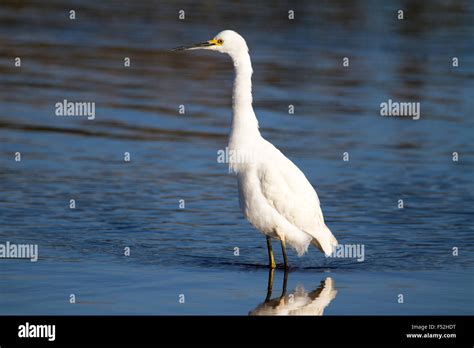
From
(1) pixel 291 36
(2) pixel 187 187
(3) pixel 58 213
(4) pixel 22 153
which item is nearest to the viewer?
(3) pixel 58 213

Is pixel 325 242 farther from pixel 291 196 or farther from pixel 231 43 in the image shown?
pixel 231 43

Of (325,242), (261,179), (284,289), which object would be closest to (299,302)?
(284,289)

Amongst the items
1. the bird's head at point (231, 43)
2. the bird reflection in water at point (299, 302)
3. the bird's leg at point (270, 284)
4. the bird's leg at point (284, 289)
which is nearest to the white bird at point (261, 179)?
the bird's head at point (231, 43)

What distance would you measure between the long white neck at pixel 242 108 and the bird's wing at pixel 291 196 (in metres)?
0.31

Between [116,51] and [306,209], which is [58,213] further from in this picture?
[116,51]

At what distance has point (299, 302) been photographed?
1154 centimetres

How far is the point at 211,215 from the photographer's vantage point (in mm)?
14922

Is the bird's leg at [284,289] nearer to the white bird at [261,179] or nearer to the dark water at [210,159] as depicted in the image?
the dark water at [210,159]

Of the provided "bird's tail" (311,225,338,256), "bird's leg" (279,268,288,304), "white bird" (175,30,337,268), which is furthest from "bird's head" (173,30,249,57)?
"bird's leg" (279,268,288,304)

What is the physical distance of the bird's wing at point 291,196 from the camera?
12.4 m

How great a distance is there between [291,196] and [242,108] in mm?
1196

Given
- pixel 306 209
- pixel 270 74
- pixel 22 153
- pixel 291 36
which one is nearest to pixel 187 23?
pixel 291 36

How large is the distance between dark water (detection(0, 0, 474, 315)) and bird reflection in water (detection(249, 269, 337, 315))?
0.12m

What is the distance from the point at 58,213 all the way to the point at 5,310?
12.8 ft
